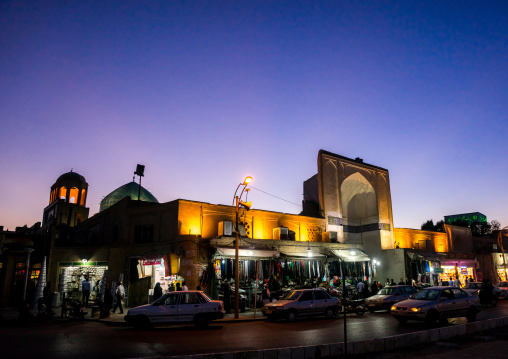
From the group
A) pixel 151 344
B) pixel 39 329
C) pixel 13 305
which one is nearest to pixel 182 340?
pixel 151 344

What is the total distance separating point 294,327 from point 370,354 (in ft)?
17.4

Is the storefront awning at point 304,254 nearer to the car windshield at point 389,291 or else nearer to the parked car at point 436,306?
the car windshield at point 389,291

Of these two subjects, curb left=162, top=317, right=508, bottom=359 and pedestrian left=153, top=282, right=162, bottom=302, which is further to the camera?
pedestrian left=153, top=282, right=162, bottom=302

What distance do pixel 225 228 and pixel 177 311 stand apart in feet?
28.3

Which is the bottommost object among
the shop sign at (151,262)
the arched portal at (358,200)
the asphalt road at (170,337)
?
the asphalt road at (170,337)

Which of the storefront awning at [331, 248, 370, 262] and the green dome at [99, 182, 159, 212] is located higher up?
the green dome at [99, 182, 159, 212]

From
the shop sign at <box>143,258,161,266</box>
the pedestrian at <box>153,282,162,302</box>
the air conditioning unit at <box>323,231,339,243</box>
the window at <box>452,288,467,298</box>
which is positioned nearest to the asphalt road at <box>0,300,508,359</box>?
the window at <box>452,288,467,298</box>

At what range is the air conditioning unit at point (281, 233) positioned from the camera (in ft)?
81.0

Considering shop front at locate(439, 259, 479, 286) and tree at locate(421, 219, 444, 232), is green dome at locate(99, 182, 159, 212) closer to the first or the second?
shop front at locate(439, 259, 479, 286)

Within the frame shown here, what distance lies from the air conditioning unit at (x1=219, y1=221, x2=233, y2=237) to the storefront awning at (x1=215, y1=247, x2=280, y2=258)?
154 centimetres

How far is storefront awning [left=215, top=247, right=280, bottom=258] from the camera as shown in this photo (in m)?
19.9

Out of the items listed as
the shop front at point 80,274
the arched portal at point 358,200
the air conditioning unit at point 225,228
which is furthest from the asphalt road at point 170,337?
the arched portal at point 358,200

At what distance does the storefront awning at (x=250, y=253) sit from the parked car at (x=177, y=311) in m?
5.76

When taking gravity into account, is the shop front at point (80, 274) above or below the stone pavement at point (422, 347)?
above
